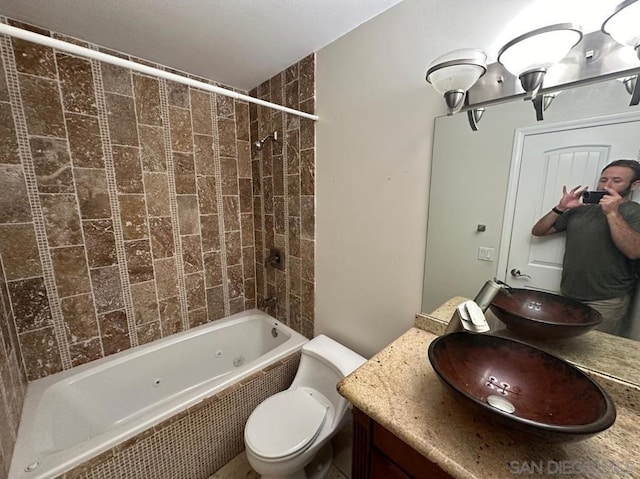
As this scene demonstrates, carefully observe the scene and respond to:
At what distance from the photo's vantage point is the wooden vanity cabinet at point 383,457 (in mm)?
662

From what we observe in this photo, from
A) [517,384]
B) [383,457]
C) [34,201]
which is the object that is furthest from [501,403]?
[34,201]

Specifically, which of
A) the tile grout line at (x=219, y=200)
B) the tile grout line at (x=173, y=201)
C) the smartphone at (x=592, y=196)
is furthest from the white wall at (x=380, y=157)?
the tile grout line at (x=173, y=201)

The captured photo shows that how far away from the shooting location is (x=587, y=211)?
824mm

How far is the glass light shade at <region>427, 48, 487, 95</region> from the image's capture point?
34.1 inches

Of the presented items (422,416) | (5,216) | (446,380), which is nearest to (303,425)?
(422,416)

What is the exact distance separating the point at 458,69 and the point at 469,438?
114 centimetres

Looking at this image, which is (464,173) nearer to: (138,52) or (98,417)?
(138,52)

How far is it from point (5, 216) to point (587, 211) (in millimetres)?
2639

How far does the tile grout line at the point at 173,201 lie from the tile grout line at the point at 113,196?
0.31m

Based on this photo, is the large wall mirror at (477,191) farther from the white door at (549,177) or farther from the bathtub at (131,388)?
the bathtub at (131,388)

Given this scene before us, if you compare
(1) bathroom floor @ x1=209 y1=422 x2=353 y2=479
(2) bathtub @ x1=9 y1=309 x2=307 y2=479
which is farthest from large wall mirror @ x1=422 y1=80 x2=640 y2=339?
(2) bathtub @ x1=9 y1=309 x2=307 y2=479

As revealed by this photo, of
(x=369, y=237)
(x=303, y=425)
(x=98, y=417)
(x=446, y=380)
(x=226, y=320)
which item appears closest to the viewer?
(x=446, y=380)

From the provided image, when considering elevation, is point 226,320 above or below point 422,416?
below

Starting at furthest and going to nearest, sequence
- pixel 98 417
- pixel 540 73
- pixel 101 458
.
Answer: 1. pixel 98 417
2. pixel 101 458
3. pixel 540 73
